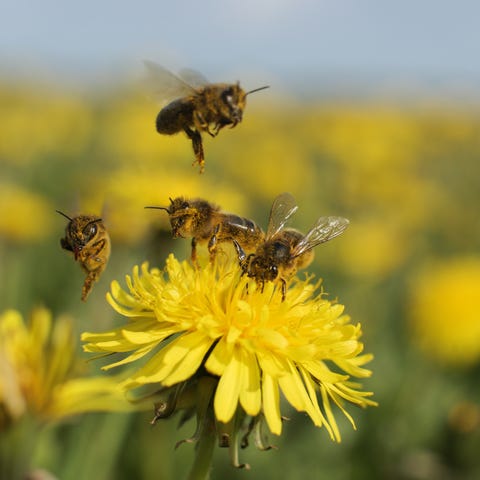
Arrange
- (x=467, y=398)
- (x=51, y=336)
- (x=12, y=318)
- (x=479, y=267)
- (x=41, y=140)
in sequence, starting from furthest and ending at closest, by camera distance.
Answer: (x=41, y=140) → (x=479, y=267) → (x=467, y=398) → (x=51, y=336) → (x=12, y=318)

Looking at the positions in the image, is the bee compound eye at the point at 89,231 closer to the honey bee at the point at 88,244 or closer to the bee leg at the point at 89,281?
the honey bee at the point at 88,244

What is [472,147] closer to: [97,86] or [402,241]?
[402,241]

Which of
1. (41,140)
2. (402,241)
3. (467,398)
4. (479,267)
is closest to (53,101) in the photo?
(41,140)

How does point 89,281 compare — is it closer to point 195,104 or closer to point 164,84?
point 195,104

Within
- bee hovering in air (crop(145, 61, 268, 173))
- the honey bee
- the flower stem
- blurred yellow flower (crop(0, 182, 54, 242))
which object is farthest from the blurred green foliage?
the flower stem

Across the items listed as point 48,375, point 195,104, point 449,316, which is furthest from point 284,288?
point 449,316

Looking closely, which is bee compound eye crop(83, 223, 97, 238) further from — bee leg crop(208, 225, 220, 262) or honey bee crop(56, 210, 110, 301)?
bee leg crop(208, 225, 220, 262)
